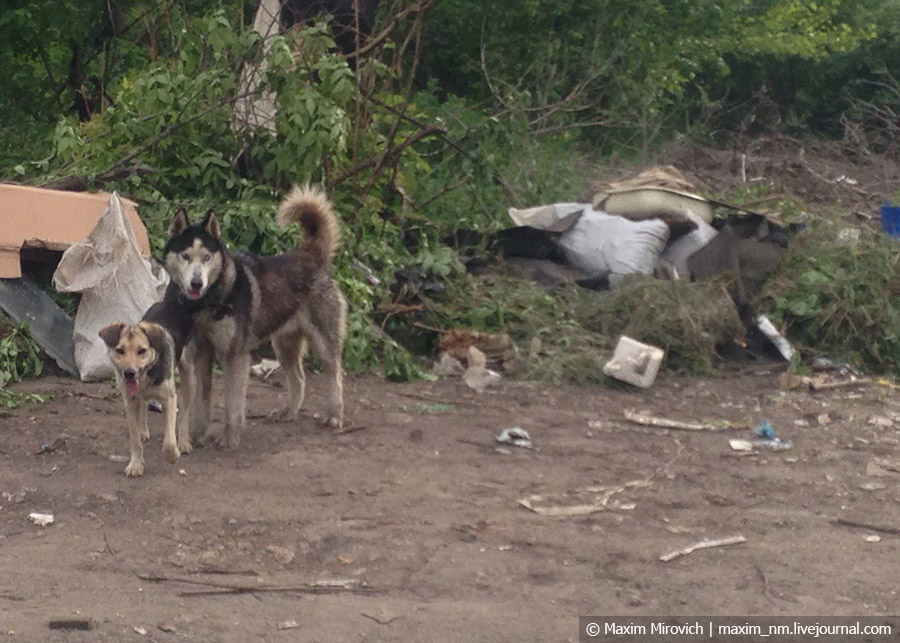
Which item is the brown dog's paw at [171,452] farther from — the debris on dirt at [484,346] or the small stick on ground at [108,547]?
the debris on dirt at [484,346]

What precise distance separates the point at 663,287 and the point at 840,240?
82.0 inches

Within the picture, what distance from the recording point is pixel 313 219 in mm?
7895

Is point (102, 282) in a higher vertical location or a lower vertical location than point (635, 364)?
higher

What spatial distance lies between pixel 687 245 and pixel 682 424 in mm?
3306

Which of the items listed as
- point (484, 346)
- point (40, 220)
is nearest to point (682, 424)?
point (484, 346)

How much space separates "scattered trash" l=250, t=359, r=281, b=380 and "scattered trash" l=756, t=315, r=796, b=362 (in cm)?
398

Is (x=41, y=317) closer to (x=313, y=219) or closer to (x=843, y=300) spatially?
(x=313, y=219)

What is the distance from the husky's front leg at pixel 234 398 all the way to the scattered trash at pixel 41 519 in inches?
56.7

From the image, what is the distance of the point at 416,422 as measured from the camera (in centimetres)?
817

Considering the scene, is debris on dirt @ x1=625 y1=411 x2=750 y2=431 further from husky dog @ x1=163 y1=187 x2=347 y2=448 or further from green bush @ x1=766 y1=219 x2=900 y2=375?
green bush @ x1=766 y1=219 x2=900 y2=375

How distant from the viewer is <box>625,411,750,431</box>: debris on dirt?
27.4 ft

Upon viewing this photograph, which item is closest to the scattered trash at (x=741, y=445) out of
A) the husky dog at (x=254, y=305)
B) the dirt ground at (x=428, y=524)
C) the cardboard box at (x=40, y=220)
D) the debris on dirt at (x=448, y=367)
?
the dirt ground at (x=428, y=524)

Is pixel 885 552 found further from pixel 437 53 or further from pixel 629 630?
pixel 437 53

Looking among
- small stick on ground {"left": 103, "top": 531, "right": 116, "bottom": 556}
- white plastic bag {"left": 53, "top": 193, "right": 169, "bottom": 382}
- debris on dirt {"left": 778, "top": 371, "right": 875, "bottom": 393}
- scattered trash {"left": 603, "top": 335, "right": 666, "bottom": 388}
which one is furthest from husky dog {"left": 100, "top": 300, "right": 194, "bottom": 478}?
debris on dirt {"left": 778, "top": 371, "right": 875, "bottom": 393}
